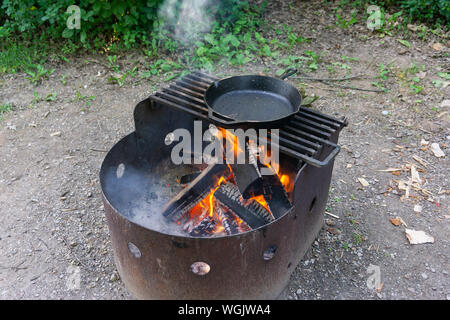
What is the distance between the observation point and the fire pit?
2.33 meters

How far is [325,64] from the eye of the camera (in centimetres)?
566

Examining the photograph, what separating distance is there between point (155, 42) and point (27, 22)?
6.42 ft

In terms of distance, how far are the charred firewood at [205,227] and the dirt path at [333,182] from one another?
2.31 feet

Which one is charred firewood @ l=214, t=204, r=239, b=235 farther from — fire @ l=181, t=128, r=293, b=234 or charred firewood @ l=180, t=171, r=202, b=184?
charred firewood @ l=180, t=171, r=202, b=184

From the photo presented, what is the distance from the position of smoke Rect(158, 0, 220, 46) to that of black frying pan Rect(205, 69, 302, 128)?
318 centimetres

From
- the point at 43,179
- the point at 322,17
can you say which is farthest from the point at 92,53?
the point at 322,17

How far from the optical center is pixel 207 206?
2.97 m

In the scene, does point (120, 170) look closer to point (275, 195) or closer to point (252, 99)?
point (252, 99)

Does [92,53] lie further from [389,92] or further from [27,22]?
[389,92]

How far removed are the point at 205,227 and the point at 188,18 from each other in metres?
4.13

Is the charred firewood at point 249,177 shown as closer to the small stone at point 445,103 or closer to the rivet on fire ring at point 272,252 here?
the rivet on fire ring at point 272,252

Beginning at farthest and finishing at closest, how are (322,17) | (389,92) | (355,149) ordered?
1. (322,17)
2. (389,92)
3. (355,149)

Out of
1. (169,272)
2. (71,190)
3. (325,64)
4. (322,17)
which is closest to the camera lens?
(169,272)

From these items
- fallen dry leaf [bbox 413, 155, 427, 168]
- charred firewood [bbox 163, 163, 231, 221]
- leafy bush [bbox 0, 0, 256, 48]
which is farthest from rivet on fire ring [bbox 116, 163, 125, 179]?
leafy bush [bbox 0, 0, 256, 48]
